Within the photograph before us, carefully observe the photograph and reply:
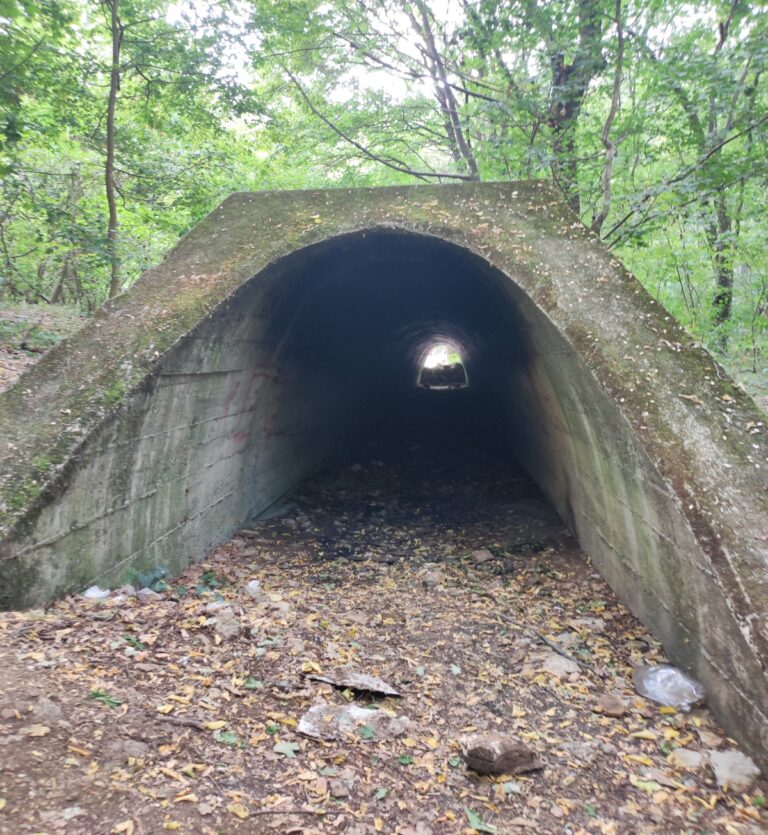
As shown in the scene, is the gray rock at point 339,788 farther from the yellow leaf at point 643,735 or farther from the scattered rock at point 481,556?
the scattered rock at point 481,556

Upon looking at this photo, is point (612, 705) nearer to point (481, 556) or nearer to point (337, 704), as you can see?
point (337, 704)

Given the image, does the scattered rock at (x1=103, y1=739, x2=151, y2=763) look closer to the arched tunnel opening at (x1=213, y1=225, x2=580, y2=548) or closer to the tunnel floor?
the tunnel floor

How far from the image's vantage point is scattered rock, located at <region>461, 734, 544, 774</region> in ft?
9.24

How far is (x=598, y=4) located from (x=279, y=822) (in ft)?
28.0

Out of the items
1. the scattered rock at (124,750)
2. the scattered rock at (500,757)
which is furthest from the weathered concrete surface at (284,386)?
the scattered rock at (124,750)

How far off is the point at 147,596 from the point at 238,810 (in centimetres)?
220

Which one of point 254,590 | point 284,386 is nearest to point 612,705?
point 254,590

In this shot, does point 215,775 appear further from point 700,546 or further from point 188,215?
point 188,215

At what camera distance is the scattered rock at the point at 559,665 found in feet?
12.7

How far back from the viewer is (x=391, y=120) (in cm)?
1096

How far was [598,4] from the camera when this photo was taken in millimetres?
6934

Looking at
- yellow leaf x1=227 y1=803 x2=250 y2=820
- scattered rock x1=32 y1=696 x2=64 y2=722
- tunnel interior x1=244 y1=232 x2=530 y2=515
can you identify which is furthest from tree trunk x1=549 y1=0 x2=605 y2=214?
scattered rock x1=32 y1=696 x2=64 y2=722

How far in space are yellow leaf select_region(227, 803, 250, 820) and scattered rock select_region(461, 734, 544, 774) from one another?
1.09m

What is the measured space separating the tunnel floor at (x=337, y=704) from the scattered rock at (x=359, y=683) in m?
0.05
